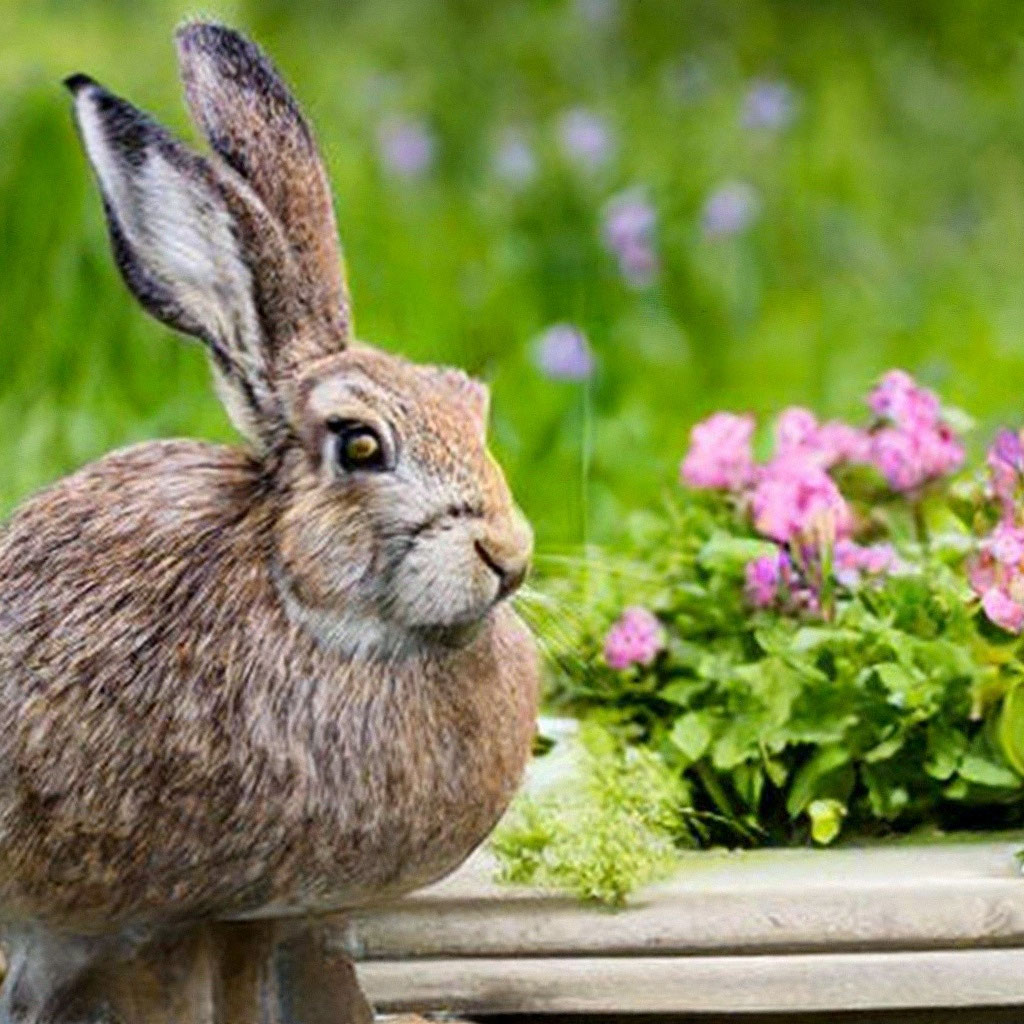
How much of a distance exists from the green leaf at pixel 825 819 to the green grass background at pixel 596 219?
25.3 inches

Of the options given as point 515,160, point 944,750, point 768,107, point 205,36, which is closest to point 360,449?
point 205,36

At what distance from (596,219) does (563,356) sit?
95 centimetres

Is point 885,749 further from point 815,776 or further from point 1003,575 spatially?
point 1003,575

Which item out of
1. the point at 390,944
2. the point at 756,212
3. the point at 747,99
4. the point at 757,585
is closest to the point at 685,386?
the point at 756,212

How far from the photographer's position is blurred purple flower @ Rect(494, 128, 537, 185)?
6246mm

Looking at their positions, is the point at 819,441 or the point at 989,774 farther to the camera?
the point at 819,441

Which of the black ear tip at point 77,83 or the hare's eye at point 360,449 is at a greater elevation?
the black ear tip at point 77,83

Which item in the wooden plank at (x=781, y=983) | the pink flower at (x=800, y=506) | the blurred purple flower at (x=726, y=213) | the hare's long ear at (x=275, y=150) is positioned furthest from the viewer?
the blurred purple flower at (x=726, y=213)

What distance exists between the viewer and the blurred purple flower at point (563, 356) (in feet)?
16.5

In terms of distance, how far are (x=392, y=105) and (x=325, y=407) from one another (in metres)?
3.67

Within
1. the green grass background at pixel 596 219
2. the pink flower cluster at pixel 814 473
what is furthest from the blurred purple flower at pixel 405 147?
the pink flower cluster at pixel 814 473

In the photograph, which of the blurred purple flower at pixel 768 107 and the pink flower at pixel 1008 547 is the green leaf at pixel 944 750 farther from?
the blurred purple flower at pixel 768 107

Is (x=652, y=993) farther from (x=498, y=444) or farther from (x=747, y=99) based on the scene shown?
(x=747, y=99)

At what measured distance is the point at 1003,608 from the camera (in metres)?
3.61
